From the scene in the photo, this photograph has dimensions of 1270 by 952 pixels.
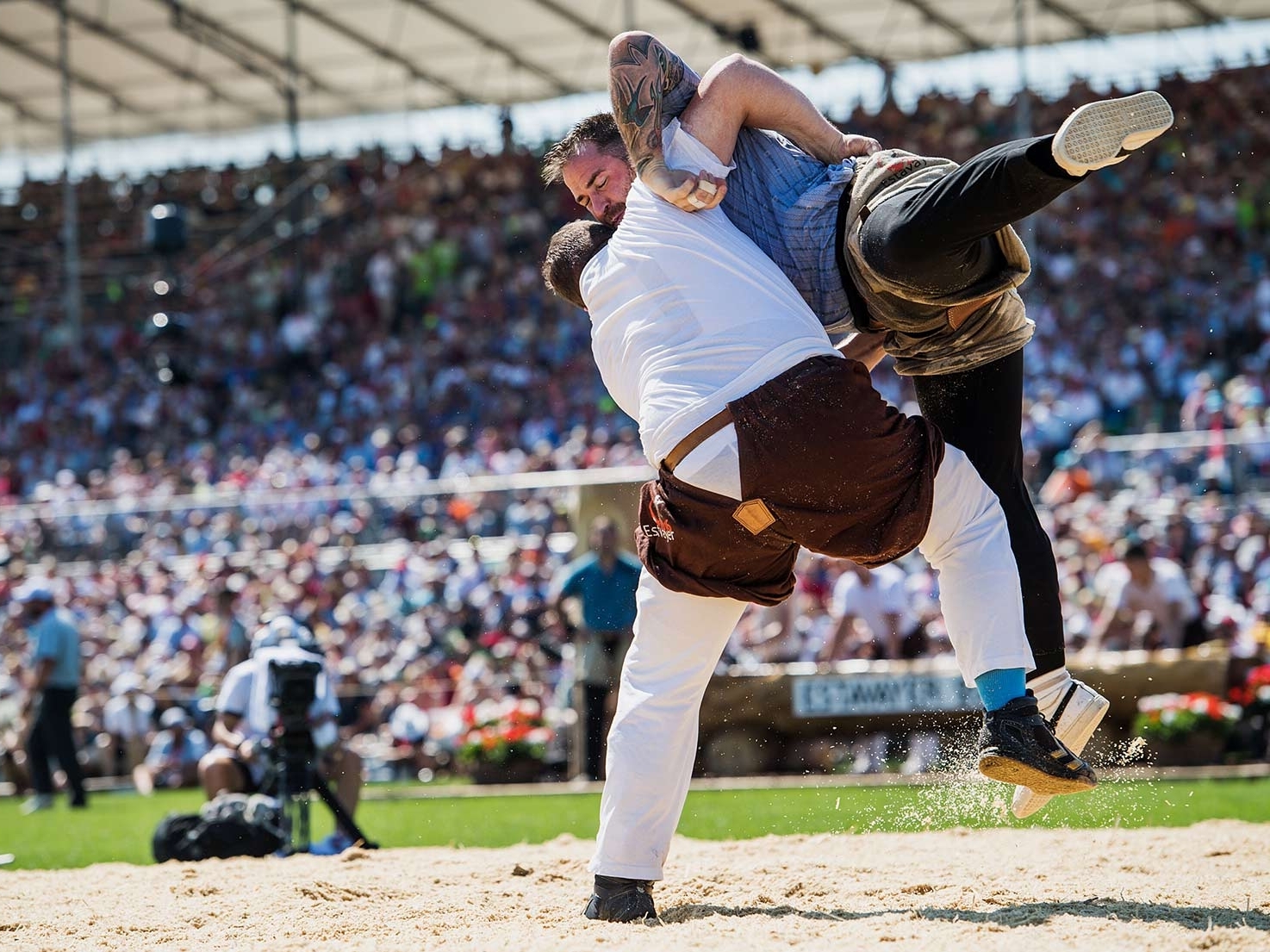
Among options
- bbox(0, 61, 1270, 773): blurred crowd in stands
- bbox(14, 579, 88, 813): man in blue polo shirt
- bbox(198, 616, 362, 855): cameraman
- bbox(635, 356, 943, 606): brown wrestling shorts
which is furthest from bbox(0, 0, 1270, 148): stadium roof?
bbox(635, 356, 943, 606): brown wrestling shorts

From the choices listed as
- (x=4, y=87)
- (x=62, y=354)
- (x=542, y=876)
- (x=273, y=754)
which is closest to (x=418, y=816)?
(x=273, y=754)

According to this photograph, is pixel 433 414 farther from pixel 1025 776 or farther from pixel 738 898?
pixel 1025 776

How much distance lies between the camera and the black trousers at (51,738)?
12117 mm

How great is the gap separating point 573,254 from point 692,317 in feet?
1.84

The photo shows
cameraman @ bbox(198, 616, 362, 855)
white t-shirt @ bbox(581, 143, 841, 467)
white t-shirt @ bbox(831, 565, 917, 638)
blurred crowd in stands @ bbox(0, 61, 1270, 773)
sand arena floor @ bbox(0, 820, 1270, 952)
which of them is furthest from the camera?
blurred crowd in stands @ bbox(0, 61, 1270, 773)

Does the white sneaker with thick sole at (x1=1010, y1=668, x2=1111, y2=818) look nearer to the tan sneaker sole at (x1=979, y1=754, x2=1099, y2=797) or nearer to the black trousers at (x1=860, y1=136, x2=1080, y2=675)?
the black trousers at (x1=860, y1=136, x2=1080, y2=675)

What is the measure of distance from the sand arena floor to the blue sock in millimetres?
510

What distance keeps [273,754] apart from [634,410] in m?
3.96

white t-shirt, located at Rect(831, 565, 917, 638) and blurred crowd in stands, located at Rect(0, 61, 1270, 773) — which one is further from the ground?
blurred crowd in stands, located at Rect(0, 61, 1270, 773)

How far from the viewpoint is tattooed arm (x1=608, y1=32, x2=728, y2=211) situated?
3707 millimetres

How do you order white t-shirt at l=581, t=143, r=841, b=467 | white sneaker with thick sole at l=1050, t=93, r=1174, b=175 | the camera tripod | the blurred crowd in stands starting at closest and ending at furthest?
white sneaker with thick sole at l=1050, t=93, r=1174, b=175 < white t-shirt at l=581, t=143, r=841, b=467 < the camera tripod < the blurred crowd in stands

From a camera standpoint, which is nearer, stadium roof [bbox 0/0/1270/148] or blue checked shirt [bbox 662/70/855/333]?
blue checked shirt [bbox 662/70/855/333]

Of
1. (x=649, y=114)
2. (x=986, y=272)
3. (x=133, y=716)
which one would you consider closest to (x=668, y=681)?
(x=986, y=272)

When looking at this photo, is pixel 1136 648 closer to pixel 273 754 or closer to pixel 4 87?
pixel 273 754
